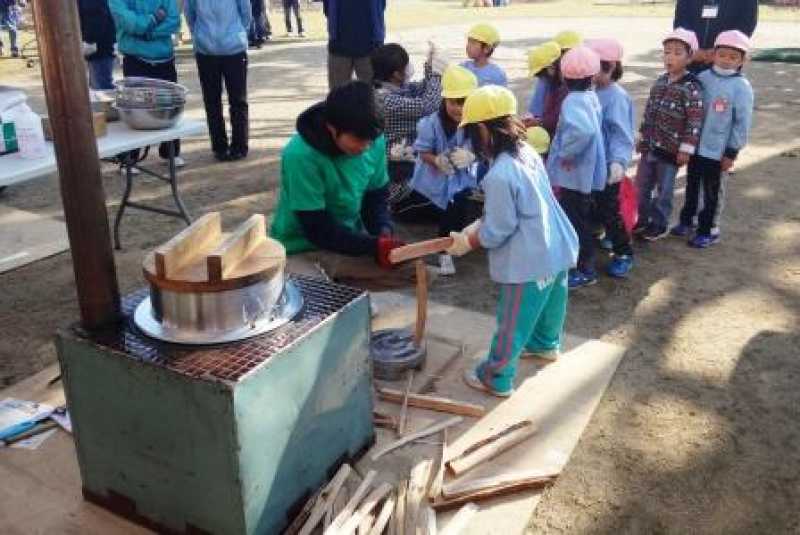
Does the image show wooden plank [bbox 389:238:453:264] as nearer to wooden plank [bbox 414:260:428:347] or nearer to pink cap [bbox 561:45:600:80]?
wooden plank [bbox 414:260:428:347]

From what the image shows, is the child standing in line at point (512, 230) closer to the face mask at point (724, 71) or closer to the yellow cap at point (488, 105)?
the yellow cap at point (488, 105)

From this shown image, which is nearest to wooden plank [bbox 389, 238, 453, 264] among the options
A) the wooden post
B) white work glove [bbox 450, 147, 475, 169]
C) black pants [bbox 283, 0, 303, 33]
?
the wooden post

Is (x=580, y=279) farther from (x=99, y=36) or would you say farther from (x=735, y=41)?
(x=99, y=36)

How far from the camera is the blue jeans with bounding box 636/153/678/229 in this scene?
5.27m

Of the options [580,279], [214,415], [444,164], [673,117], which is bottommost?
[580,279]

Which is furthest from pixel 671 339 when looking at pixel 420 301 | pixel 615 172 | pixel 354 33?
pixel 354 33

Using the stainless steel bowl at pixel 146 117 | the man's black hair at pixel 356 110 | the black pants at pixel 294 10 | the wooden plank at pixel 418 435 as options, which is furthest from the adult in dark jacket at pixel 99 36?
the black pants at pixel 294 10

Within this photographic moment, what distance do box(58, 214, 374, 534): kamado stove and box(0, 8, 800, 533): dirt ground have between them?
98cm

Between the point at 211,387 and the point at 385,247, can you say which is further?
the point at 385,247

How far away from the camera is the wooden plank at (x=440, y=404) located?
10.9 feet

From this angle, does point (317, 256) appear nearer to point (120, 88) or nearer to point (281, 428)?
point (281, 428)

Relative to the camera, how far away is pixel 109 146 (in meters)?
4.26

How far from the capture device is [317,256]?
367 centimetres

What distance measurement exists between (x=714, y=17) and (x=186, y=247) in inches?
209
